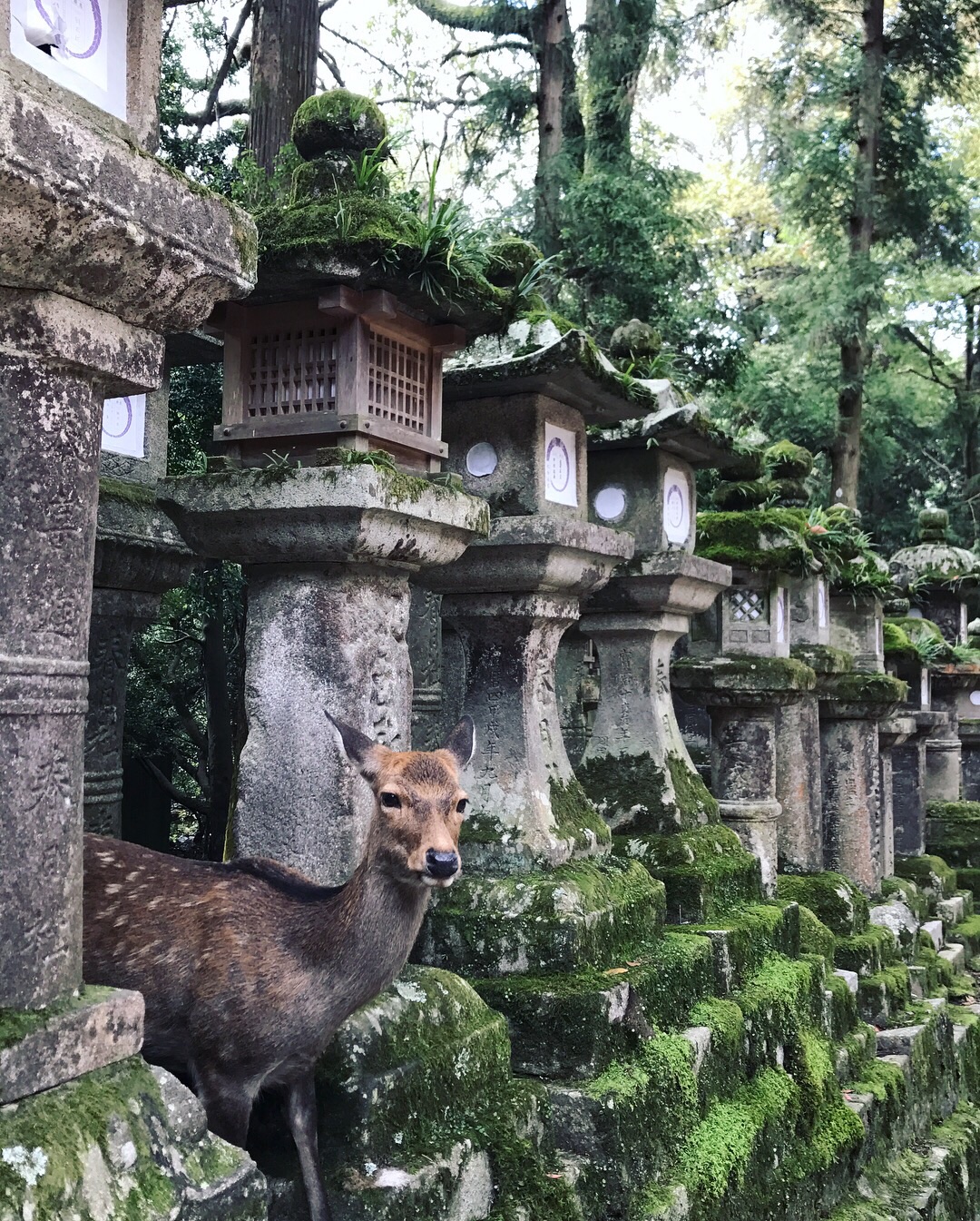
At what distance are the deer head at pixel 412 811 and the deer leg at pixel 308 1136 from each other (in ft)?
1.86

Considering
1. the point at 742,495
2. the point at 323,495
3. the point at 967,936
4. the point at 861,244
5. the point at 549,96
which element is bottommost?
the point at 967,936

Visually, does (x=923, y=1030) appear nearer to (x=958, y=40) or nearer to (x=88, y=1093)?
(x=88, y=1093)

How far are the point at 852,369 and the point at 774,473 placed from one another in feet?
22.9

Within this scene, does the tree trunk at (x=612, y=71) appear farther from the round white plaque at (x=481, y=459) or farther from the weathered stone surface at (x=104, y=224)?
the weathered stone surface at (x=104, y=224)

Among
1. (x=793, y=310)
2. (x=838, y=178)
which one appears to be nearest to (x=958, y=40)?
(x=838, y=178)

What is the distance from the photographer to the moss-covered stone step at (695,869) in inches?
226

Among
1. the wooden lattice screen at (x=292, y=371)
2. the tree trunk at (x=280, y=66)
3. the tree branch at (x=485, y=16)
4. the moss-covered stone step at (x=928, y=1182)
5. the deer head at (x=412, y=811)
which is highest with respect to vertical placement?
the tree branch at (x=485, y=16)

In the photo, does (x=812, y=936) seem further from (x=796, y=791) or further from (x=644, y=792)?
(x=644, y=792)

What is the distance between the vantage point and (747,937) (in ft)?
19.0

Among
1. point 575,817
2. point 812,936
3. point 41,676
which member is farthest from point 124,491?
point 812,936

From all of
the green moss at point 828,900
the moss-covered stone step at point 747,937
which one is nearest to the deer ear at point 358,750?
the moss-covered stone step at point 747,937

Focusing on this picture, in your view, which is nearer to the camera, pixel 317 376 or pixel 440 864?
pixel 440 864

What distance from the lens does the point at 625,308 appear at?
11.9m

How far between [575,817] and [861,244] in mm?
12736
